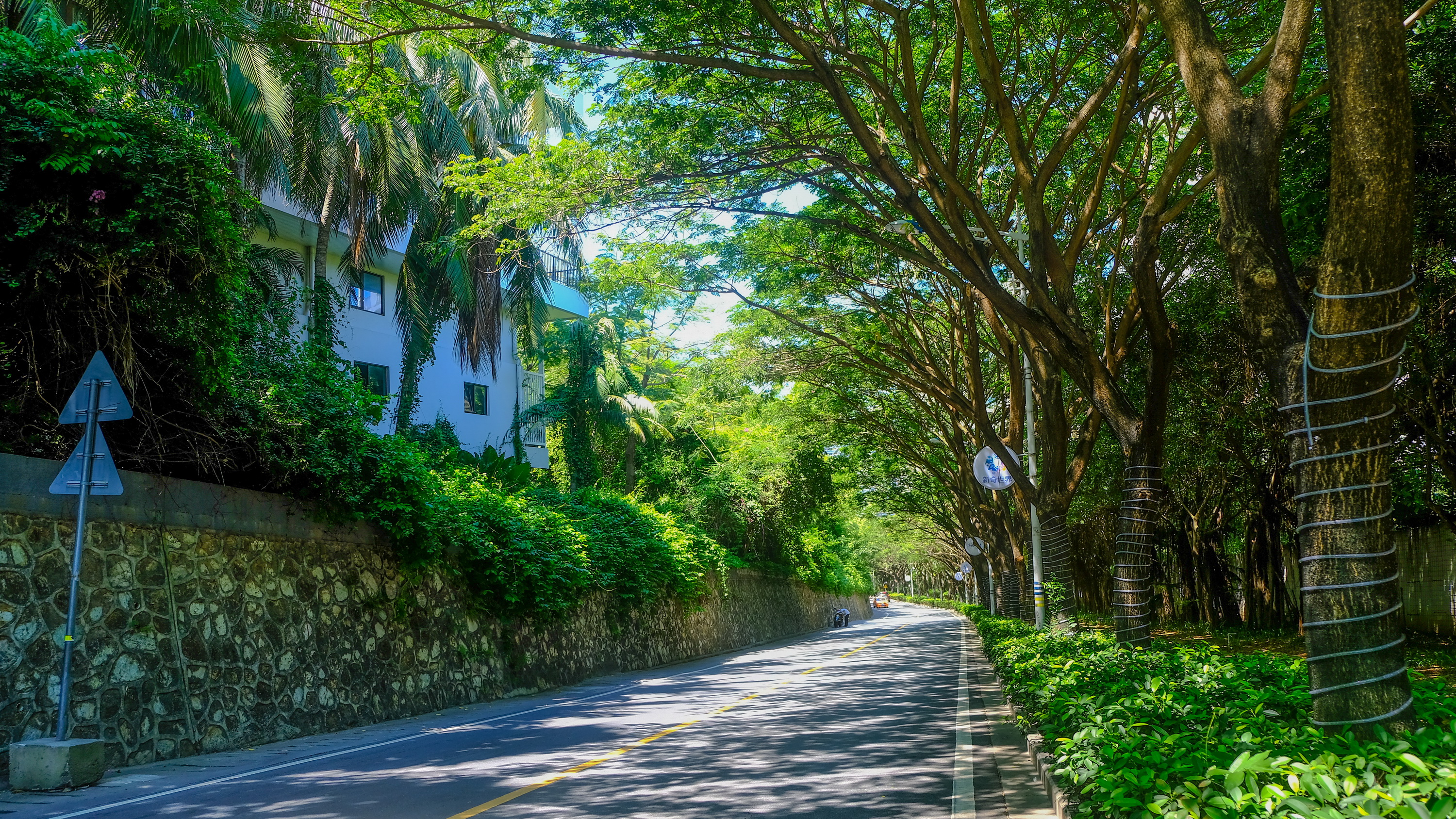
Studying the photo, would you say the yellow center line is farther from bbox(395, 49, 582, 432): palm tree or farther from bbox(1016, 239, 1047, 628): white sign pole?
bbox(395, 49, 582, 432): palm tree

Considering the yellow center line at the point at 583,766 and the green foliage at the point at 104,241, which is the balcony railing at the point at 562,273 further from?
the green foliage at the point at 104,241

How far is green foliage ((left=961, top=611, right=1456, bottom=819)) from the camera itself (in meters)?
3.36

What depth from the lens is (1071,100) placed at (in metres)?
14.7

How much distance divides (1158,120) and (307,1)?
1109cm

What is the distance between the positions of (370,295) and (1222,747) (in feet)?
96.2

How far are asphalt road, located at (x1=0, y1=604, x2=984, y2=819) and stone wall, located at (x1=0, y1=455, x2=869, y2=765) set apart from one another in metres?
0.51

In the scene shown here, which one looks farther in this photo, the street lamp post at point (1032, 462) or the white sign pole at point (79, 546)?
the street lamp post at point (1032, 462)

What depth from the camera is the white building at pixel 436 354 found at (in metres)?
28.1

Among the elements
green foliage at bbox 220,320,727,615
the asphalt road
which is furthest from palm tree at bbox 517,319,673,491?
the asphalt road

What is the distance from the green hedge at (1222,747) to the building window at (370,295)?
82.6 feet

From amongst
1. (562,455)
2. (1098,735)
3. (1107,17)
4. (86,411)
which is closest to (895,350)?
(1107,17)

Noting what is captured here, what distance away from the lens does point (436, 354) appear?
32656mm

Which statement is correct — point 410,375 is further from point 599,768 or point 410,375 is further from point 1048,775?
point 1048,775

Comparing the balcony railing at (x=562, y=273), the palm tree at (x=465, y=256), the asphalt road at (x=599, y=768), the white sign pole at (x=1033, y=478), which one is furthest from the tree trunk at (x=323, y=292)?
the white sign pole at (x=1033, y=478)
